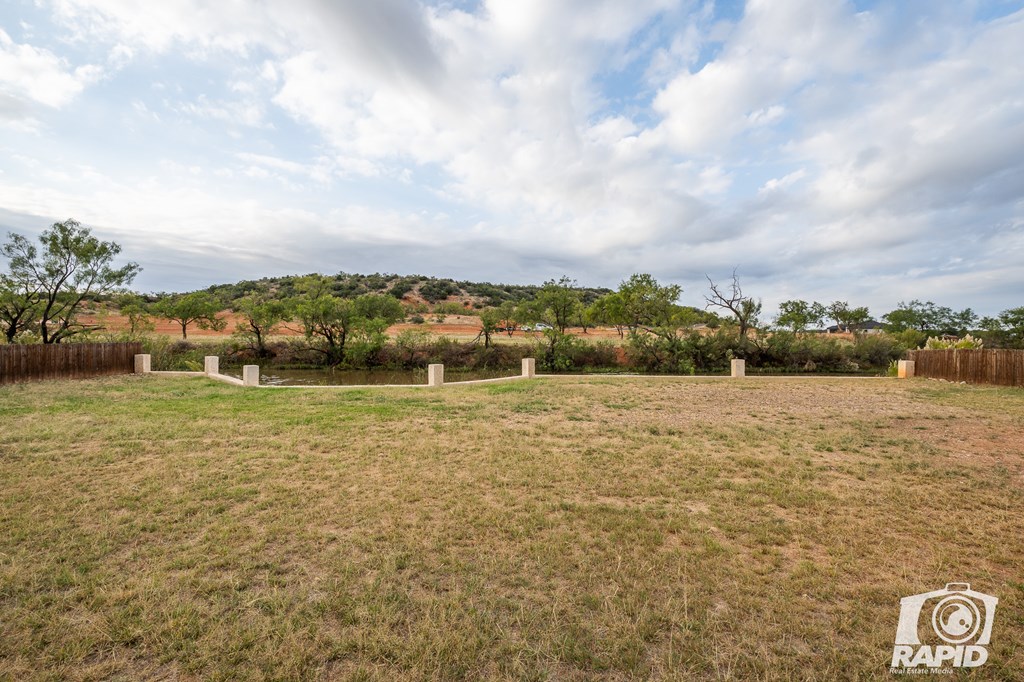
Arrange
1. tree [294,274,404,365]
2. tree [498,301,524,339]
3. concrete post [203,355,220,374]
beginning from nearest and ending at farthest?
1. concrete post [203,355,220,374]
2. tree [294,274,404,365]
3. tree [498,301,524,339]

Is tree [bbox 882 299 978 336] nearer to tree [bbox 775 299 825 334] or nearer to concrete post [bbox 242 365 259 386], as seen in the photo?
tree [bbox 775 299 825 334]

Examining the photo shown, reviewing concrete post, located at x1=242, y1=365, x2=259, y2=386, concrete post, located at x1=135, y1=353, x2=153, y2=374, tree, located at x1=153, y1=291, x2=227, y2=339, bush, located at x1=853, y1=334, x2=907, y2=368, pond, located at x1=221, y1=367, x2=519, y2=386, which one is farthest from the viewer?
tree, located at x1=153, y1=291, x2=227, y2=339

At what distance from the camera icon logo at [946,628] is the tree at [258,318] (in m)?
29.1

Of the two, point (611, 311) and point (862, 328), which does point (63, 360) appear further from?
point (862, 328)

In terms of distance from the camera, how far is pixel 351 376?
2284 centimetres

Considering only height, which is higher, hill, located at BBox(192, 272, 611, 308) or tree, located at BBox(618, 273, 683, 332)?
hill, located at BBox(192, 272, 611, 308)

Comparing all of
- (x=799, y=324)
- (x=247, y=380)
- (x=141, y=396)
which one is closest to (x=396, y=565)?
(x=141, y=396)

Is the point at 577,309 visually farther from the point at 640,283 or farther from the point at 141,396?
the point at 141,396

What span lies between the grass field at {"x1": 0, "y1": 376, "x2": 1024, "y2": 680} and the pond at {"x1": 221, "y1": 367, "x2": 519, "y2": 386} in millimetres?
11855

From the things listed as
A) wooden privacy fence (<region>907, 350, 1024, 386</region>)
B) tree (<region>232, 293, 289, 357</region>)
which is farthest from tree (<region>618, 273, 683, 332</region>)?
tree (<region>232, 293, 289, 357</region>)

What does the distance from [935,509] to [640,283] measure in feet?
89.0

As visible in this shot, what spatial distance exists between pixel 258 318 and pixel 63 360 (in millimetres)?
12362

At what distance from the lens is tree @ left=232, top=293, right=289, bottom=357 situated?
26688 millimetres

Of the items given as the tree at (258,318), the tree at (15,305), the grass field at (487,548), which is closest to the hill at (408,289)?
the tree at (258,318)
